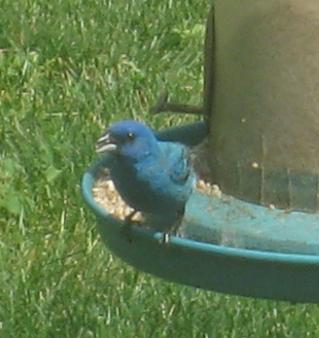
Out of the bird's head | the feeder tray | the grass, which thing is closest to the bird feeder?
the feeder tray

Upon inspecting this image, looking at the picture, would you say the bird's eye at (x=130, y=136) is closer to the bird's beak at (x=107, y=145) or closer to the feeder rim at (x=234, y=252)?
the bird's beak at (x=107, y=145)

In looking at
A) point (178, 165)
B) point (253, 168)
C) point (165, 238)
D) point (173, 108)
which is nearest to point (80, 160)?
point (173, 108)

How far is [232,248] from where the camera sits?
7.04 feet

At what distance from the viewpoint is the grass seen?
348cm

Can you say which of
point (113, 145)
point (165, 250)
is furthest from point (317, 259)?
point (113, 145)

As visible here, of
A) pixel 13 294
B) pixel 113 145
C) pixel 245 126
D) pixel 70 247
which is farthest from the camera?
pixel 70 247

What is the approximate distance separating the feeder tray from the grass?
3.37 ft

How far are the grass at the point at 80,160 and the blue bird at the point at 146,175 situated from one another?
1.15m

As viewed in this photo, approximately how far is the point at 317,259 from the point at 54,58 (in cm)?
305

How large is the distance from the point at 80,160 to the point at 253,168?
1.75 metres

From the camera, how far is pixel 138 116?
4523mm

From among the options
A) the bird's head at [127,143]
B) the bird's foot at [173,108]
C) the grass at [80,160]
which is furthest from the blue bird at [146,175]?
the grass at [80,160]

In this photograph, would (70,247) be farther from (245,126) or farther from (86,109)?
(245,126)

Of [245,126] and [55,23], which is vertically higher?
[245,126]
